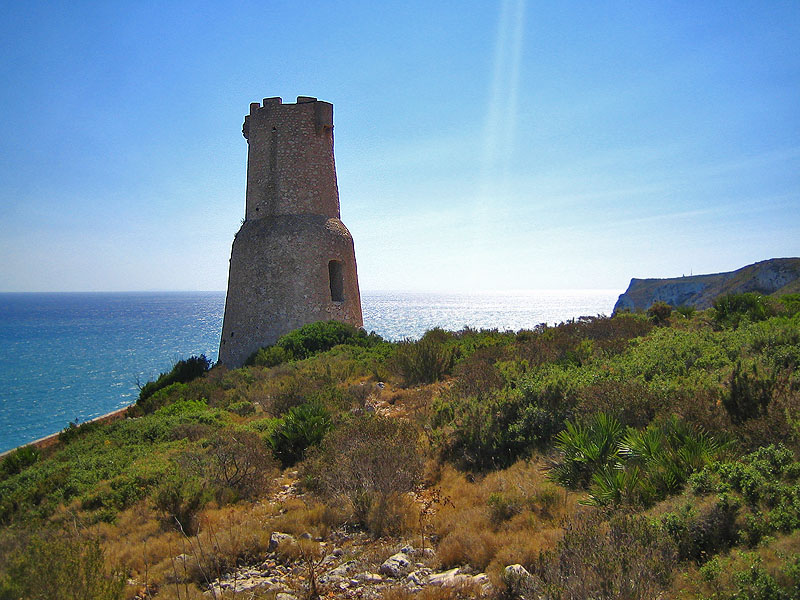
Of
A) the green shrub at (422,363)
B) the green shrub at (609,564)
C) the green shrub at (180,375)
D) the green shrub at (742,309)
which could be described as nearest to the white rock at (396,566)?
the green shrub at (609,564)

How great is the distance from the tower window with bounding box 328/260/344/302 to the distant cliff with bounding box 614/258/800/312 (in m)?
12.7

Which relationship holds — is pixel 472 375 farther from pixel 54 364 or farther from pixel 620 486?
pixel 54 364

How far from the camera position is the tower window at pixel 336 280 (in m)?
18.2

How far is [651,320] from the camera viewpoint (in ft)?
46.5

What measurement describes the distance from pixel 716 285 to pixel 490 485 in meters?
46.0

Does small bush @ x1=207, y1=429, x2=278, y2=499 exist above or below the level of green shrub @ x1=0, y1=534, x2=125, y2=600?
below

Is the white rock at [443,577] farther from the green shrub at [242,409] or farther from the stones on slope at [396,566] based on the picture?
the green shrub at [242,409]

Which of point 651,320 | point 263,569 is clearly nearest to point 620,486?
point 263,569

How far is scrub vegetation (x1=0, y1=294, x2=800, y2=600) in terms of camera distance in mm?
3174

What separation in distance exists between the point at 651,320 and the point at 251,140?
14832 mm

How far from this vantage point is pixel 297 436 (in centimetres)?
720

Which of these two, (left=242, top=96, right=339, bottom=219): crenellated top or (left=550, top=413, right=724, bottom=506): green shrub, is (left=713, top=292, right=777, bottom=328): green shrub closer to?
(left=550, top=413, right=724, bottom=506): green shrub

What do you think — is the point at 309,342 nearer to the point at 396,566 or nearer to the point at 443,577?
the point at 396,566

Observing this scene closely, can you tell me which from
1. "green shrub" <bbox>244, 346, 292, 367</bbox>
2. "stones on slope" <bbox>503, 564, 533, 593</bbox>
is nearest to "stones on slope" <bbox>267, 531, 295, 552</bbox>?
"stones on slope" <bbox>503, 564, 533, 593</bbox>
